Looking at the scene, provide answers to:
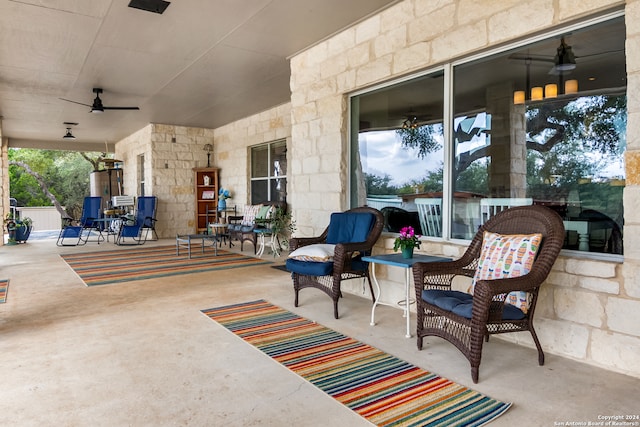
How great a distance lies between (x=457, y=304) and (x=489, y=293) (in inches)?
10.8

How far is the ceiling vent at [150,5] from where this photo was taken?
140 inches

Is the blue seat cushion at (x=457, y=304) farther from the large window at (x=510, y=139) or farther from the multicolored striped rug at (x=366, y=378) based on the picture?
the large window at (x=510, y=139)

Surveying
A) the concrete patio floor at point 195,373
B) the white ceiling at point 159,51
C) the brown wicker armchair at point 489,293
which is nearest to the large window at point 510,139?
the brown wicker armchair at point 489,293

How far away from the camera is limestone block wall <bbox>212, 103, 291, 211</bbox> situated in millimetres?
7884

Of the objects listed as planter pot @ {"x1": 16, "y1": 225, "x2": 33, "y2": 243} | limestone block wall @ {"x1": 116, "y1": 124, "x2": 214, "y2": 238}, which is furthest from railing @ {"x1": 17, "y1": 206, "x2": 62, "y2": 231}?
limestone block wall @ {"x1": 116, "y1": 124, "x2": 214, "y2": 238}

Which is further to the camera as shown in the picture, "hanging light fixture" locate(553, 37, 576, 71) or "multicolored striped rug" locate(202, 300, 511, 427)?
"hanging light fixture" locate(553, 37, 576, 71)

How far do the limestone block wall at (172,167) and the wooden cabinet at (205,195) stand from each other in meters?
0.13

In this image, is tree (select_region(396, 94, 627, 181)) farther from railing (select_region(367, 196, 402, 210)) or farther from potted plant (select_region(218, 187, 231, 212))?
potted plant (select_region(218, 187, 231, 212))

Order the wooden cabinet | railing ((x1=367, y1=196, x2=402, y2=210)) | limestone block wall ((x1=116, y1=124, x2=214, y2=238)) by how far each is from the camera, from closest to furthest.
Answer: railing ((x1=367, y1=196, x2=402, y2=210))
limestone block wall ((x1=116, y1=124, x2=214, y2=238))
the wooden cabinet

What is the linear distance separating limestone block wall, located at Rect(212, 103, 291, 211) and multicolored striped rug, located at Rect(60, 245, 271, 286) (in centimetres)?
212

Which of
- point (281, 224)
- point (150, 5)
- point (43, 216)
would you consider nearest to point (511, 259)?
point (150, 5)

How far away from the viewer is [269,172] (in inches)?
333

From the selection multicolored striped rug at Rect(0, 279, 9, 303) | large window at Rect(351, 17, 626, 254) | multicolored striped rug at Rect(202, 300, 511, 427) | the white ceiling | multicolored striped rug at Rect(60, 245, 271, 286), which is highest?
the white ceiling

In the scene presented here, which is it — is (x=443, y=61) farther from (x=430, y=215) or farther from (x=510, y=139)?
(x=430, y=215)
